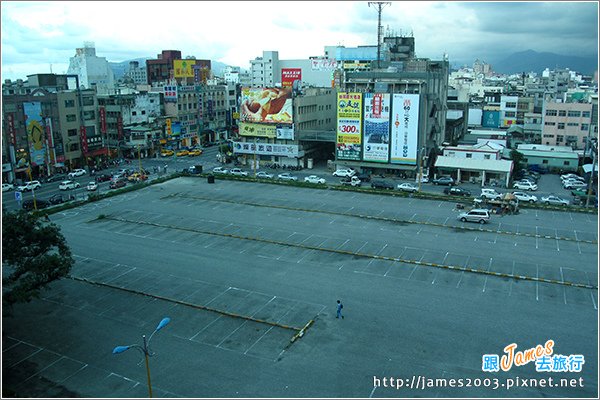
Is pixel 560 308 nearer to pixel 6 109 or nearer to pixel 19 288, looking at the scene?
pixel 19 288

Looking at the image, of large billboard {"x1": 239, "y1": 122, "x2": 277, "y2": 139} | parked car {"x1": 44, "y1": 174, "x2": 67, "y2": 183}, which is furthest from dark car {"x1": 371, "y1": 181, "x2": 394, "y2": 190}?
parked car {"x1": 44, "y1": 174, "x2": 67, "y2": 183}

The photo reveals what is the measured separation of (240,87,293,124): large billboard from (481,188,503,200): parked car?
21536mm

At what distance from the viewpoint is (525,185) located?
43.7 metres

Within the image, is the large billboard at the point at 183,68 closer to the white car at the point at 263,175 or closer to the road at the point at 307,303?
the white car at the point at 263,175

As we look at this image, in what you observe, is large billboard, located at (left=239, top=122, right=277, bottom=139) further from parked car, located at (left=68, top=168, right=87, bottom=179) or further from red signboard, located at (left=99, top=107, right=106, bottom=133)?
parked car, located at (left=68, top=168, right=87, bottom=179)

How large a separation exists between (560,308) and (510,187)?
24.7 metres

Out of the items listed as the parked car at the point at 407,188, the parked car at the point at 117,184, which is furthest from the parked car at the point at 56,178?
the parked car at the point at 407,188

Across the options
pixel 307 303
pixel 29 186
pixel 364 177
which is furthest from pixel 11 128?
pixel 307 303

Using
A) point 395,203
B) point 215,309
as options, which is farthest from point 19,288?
point 395,203

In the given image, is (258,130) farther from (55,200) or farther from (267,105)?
(55,200)

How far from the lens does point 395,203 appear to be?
38781 millimetres

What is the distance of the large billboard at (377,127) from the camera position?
1855 inches

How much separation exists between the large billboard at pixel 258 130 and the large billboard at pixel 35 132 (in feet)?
65.8

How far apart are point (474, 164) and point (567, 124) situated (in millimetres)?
19330
